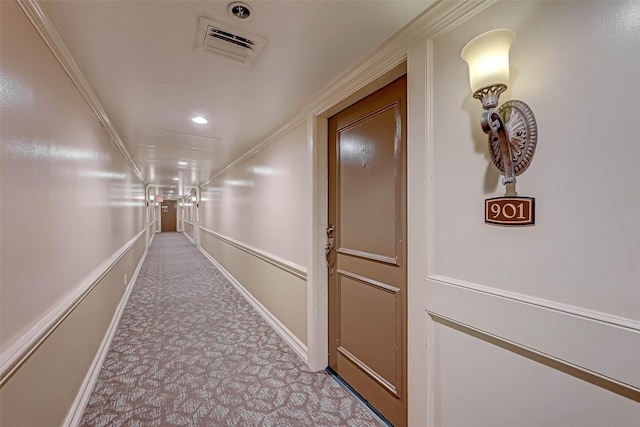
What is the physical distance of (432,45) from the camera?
4.40 feet

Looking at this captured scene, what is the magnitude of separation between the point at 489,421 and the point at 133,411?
2.09 meters

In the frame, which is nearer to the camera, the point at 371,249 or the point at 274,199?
the point at 371,249

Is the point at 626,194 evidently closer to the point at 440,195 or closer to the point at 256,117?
the point at 440,195

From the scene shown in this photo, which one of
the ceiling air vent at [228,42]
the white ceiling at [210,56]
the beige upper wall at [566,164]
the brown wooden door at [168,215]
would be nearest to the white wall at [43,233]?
the white ceiling at [210,56]

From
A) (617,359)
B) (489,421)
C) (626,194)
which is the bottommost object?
(489,421)

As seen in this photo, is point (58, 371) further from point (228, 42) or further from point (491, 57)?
point (491, 57)

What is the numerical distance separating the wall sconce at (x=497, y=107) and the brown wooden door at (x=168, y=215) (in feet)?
67.8

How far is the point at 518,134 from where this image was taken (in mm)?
1045

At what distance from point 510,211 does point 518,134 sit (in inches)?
11.5

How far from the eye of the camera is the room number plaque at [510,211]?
3.29 feet

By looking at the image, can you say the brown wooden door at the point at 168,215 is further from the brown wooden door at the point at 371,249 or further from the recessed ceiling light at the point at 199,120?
the brown wooden door at the point at 371,249

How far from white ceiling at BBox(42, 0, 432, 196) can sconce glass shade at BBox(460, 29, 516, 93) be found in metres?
0.39

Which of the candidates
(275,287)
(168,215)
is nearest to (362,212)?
(275,287)

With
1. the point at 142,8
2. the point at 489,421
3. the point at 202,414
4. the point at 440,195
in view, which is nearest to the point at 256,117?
the point at 142,8
